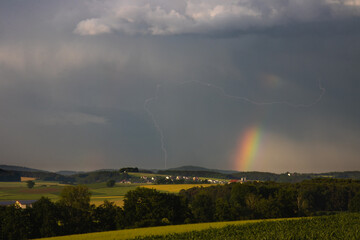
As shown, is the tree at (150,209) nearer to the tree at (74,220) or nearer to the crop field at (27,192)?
the tree at (74,220)

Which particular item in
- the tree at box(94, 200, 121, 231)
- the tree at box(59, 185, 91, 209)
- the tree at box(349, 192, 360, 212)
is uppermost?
the tree at box(59, 185, 91, 209)

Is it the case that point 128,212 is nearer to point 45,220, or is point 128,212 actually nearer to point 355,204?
point 45,220

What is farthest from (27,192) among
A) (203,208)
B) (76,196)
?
(203,208)

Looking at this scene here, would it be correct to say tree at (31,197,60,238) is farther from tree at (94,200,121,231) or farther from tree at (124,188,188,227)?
tree at (124,188,188,227)

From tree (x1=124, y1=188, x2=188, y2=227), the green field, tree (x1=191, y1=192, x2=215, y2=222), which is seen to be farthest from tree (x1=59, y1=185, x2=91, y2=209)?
the green field

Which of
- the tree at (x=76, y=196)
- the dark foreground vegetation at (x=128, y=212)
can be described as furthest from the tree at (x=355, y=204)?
the tree at (x=76, y=196)

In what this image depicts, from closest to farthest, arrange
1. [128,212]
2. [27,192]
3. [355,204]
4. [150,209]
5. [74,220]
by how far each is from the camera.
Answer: [74,220] < [128,212] < [150,209] < [355,204] < [27,192]

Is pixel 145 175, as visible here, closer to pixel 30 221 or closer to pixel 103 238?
pixel 30 221

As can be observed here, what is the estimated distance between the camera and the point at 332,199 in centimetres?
13150

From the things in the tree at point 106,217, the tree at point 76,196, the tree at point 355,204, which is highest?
the tree at point 76,196

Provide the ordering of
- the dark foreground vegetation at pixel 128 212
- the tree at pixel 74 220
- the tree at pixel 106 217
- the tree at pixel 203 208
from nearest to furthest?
the dark foreground vegetation at pixel 128 212, the tree at pixel 74 220, the tree at pixel 106 217, the tree at pixel 203 208

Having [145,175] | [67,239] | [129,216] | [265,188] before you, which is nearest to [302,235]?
[67,239]

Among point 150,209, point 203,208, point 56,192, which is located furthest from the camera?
point 56,192

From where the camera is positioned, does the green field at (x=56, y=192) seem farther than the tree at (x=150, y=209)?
Yes
